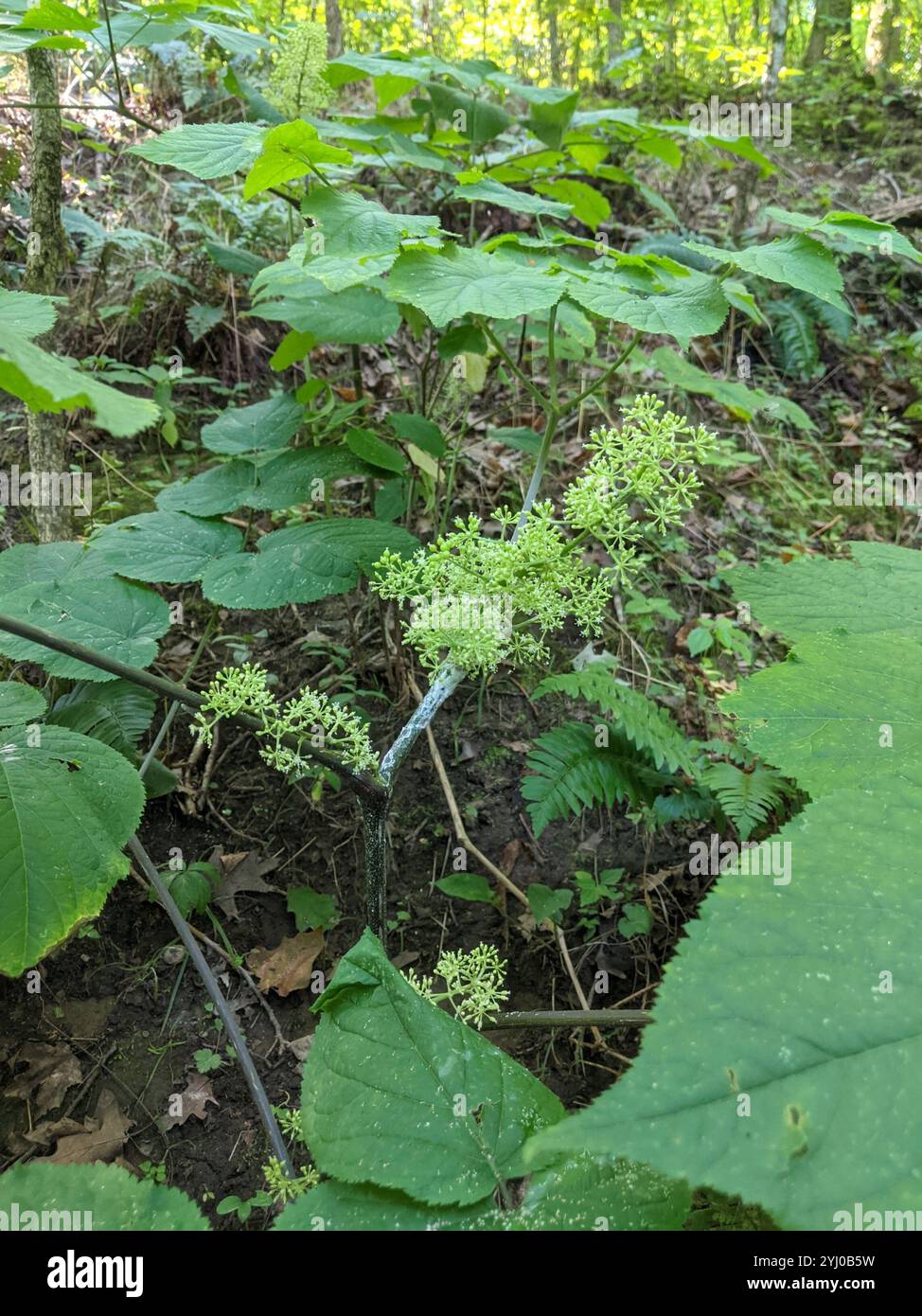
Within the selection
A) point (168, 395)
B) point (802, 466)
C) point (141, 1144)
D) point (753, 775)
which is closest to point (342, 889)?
point (141, 1144)

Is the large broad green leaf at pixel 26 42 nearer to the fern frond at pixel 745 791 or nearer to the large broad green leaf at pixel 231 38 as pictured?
the large broad green leaf at pixel 231 38

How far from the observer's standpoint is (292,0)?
27.7 feet

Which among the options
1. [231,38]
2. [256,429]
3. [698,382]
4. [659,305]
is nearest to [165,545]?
[256,429]

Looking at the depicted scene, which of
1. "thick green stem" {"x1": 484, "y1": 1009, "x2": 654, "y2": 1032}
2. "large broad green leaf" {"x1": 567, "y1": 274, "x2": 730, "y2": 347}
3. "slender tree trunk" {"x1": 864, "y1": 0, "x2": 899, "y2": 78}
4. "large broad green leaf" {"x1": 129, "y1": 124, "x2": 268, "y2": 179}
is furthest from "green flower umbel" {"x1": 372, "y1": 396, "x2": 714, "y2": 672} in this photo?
"slender tree trunk" {"x1": 864, "y1": 0, "x2": 899, "y2": 78}

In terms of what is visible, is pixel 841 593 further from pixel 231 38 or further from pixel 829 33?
pixel 829 33

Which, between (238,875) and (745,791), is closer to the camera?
(745,791)

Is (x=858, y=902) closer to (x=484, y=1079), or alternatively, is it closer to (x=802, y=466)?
(x=484, y=1079)

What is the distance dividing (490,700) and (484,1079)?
6.54 ft

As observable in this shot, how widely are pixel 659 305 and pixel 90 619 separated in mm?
1476

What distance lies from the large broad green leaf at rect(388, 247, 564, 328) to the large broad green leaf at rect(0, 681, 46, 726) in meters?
1.14

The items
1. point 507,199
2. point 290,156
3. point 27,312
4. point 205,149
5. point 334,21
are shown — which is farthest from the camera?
point 334,21

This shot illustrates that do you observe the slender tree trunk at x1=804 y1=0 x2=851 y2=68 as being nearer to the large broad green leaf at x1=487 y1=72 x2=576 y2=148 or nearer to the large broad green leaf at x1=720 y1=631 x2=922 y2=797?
the large broad green leaf at x1=487 y1=72 x2=576 y2=148

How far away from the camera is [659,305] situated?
156 cm

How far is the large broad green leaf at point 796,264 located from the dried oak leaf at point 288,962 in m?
2.15
